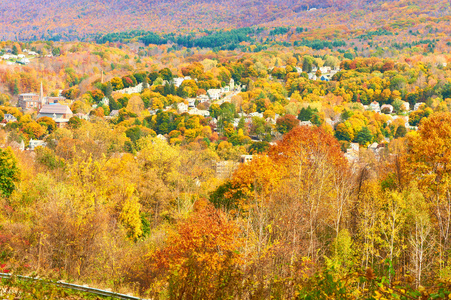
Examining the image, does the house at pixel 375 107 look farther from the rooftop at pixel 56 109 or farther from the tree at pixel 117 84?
the rooftop at pixel 56 109

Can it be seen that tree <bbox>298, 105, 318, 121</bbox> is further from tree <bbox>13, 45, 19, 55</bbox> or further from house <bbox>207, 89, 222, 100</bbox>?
tree <bbox>13, 45, 19, 55</bbox>

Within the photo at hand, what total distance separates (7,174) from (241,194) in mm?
12326

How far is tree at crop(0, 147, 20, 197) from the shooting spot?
24.1 metres

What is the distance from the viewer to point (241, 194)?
24094 mm

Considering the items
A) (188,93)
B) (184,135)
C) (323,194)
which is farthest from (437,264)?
(188,93)

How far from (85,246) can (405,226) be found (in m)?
11.5

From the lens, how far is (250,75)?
127 metres

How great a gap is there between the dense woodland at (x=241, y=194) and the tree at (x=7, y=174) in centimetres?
8

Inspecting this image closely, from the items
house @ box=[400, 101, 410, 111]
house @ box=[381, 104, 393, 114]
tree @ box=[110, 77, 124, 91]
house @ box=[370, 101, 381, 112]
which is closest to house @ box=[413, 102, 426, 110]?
house @ box=[400, 101, 410, 111]

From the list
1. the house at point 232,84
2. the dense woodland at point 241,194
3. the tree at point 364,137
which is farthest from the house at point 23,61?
the tree at point 364,137

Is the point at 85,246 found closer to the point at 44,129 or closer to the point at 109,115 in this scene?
the point at 44,129

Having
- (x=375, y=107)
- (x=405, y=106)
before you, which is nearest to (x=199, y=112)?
(x=375, y=107)

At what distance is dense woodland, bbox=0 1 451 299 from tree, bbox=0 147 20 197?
0.08 metres

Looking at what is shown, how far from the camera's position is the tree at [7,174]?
24.1 m
